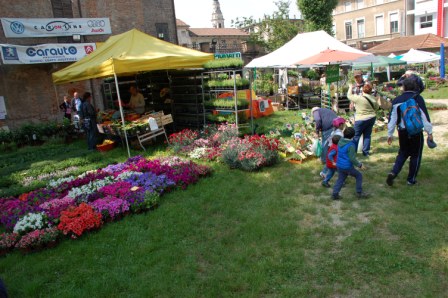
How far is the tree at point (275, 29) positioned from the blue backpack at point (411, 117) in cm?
3089

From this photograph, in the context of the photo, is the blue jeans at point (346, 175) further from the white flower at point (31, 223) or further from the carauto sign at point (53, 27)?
the carauto sign at point (53, 27)

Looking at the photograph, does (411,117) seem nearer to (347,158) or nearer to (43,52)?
(347,158)

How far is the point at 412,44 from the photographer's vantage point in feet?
106

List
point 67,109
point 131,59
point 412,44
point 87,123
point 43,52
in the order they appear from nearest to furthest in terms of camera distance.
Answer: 1. point 131,59
2. point 87,123
3. point 67,109
4. point 43,52
5. point 412,44

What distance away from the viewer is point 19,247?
491 cm

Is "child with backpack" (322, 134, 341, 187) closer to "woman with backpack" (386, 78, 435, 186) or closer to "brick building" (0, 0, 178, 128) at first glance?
"woman with backpack" (386, 78, 435, 186)

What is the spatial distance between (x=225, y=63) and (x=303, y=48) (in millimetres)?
4500

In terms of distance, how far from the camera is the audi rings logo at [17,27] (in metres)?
15.2

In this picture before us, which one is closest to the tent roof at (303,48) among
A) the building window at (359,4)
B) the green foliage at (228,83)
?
the green foliage at (228,83)

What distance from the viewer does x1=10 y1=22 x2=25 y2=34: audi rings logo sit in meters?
15.2

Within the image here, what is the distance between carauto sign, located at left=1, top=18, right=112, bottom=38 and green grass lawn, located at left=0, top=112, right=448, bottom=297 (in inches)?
531

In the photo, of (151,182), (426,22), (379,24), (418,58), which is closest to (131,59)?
(151,182)

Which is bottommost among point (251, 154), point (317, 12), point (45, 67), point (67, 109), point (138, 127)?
point (251, 154)

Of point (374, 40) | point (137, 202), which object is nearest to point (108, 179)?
point (137, 202)
